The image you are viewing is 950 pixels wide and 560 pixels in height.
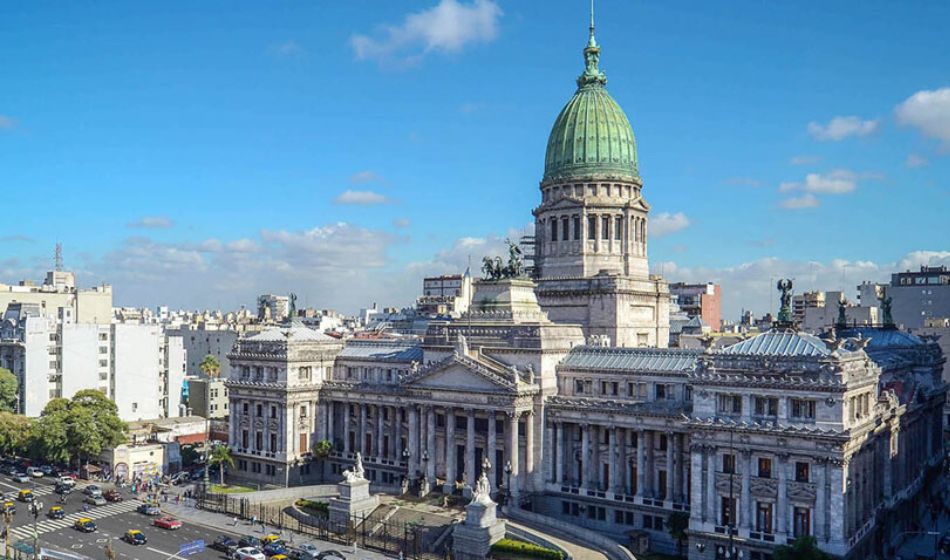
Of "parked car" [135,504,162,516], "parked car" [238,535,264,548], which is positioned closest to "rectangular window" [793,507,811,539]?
"parked car" [238,535,264,548]

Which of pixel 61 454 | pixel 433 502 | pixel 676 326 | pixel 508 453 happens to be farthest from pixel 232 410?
pixel 676 326

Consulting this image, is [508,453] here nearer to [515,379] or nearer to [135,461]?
[515,379]

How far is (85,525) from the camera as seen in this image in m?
95.8

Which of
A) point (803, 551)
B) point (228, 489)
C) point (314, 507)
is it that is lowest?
point (228, 489)

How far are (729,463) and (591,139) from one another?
6095 centimetres

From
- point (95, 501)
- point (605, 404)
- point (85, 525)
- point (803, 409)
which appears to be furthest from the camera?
point (95, 501)

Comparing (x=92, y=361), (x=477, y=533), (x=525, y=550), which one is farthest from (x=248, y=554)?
(x=92, y=361)

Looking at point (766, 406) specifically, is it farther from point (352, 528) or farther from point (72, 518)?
point (72, 518)

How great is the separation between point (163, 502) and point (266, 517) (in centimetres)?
1815

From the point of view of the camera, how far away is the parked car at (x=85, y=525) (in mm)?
95688

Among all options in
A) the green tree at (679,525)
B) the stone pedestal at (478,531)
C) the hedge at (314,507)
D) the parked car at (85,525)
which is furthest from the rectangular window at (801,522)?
the parked car at (85,525)

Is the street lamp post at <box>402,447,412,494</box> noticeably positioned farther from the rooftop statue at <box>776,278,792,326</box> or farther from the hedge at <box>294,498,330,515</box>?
the rooftop statue at <box>776,278,792,326</box>

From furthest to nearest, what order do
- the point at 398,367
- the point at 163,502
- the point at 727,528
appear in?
1. the point at 398,367
2. the point at 163,502
3. the point at 727,528

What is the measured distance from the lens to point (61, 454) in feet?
399
